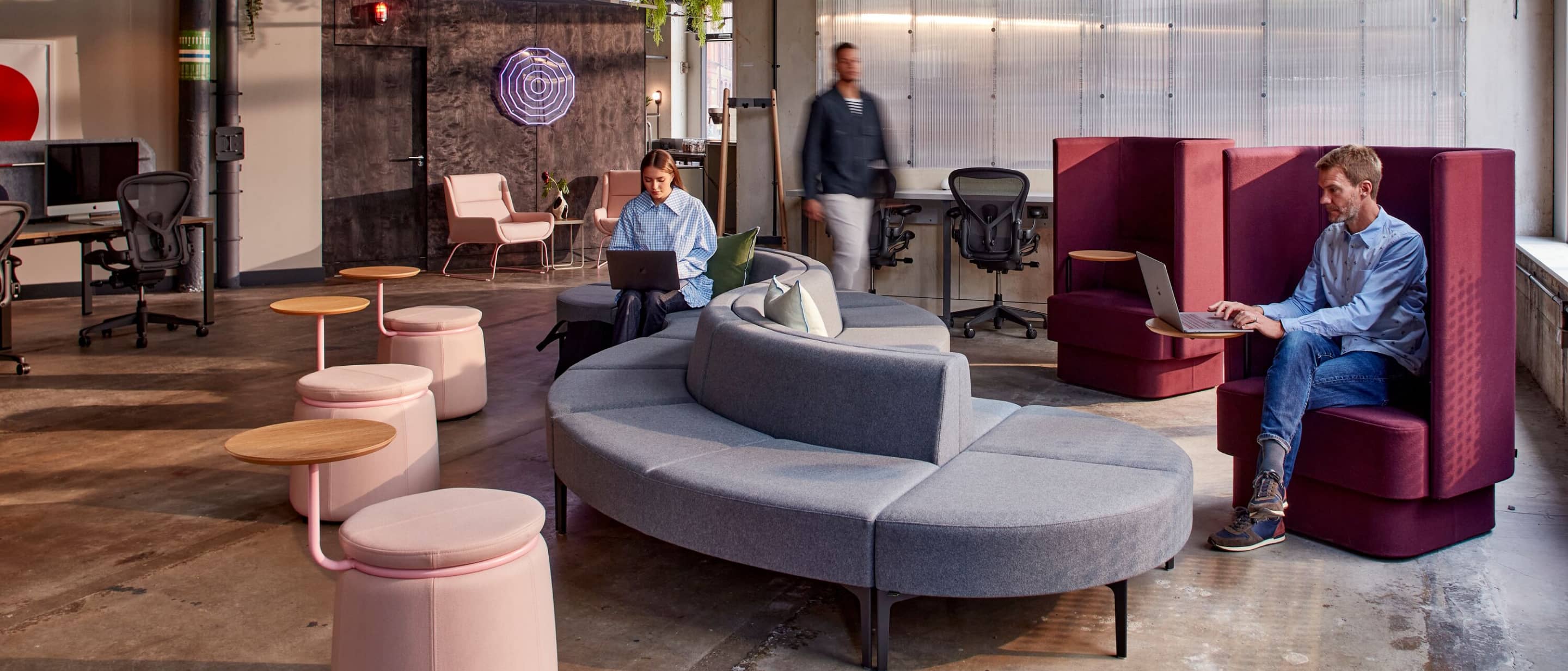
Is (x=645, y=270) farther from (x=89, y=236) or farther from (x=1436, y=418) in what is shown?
(x=89, y=236)

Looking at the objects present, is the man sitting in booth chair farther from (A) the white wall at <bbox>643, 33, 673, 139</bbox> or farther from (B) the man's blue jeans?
(A) the white wall at <bbox>643, 33, 673, 139</bbox>

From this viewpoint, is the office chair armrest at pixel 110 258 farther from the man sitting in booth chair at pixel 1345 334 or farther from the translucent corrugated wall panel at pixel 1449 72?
the translucent corrugated wall panel at pixel 1449 72

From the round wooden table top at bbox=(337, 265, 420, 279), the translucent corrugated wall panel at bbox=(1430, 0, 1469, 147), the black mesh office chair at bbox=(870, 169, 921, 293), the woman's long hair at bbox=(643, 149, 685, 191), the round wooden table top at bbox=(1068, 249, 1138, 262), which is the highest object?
the translucent corrugated wall panel at bbox=(1430, 0, 1469, 147)

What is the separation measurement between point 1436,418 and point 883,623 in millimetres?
1981

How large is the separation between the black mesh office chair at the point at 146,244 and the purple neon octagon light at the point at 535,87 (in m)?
4.93

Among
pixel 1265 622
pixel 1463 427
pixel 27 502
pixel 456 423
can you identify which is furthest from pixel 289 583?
pixel 1463 427

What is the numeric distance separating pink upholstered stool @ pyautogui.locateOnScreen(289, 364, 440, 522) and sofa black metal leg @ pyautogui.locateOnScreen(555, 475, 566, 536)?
59cm

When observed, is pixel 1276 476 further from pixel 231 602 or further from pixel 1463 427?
pixel 231 602

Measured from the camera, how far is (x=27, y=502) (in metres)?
4.76

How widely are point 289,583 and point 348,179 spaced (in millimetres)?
9411

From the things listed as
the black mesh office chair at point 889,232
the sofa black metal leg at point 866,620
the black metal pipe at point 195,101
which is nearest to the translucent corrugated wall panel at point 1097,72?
the black mesh office chair at point 889,232

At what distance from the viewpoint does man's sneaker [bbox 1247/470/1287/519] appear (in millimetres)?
3980

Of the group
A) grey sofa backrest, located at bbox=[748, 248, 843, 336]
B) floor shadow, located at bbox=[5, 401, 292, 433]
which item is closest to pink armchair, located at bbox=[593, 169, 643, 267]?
grey sofa backrest, located at bbox=[748, 248, 843, 336]

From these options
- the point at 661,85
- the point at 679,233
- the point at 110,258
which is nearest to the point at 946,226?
the point at 679,233
